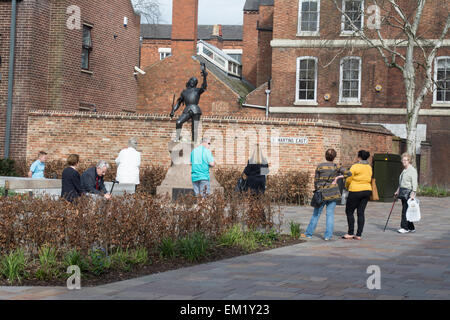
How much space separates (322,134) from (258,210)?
10397mm

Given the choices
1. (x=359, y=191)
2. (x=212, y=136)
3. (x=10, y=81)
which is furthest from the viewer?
(x=10, y=81)

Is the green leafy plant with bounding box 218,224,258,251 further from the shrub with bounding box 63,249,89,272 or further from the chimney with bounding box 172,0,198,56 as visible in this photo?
the chimney with bounding box 172,0,198,56

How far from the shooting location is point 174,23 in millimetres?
37188

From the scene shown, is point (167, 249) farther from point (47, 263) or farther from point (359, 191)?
point (359, 191)

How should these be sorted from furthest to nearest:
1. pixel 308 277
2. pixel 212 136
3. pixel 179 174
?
pixel 212 136 < pixel 179 174 < pixel 308 277

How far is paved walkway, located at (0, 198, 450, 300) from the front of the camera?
668cm

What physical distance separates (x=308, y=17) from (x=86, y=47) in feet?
36.9

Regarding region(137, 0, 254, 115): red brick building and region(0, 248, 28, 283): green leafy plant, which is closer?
region(0, 248, 28, 283): green leafy plant

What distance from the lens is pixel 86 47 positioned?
89.1 ft

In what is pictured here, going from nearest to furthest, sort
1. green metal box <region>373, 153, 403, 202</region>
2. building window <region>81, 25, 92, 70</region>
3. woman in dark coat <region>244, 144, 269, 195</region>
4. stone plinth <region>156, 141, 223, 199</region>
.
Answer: woman in dark coat <region>244, 144, 269, 195</region> < stone plinth <region>156, 141, 223, 199</region> < green metal box <region>373, 153, 403, 202</region> < building window <region>81, 25, 92, 70</region>

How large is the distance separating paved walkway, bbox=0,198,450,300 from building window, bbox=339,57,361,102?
20079 mm

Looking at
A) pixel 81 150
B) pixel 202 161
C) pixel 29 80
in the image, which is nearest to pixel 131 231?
pixel 202 161

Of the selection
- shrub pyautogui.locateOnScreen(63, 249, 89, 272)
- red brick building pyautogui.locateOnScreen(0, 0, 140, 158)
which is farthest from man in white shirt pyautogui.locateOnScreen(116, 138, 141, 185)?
red brick building pyautogui.locateOnScreen(0, 0, 140, 158)

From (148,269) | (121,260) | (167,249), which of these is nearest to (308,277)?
(148,269)
